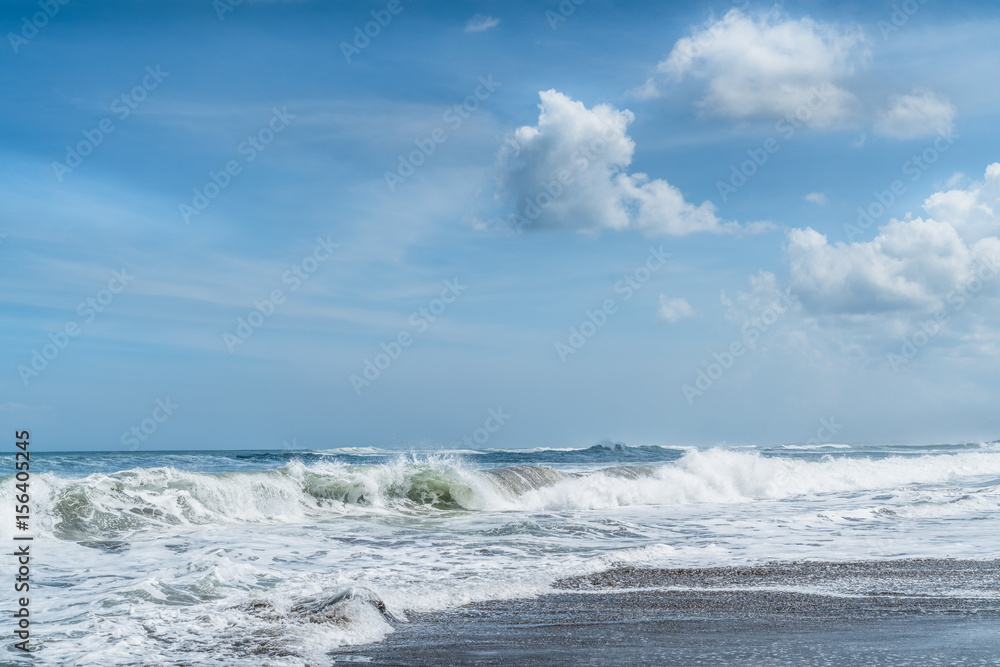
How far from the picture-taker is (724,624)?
6328 mm

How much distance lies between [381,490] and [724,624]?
41.6 ft

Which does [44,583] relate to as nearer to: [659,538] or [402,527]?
[402,527]

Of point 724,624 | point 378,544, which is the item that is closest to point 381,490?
point 378,544

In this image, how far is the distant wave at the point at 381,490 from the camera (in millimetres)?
13562

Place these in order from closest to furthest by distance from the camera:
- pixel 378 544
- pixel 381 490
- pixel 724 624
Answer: pixel 724 624 → pixel 378 544 → pixel 381 490

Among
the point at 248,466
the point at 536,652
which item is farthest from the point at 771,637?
the point at 248,466

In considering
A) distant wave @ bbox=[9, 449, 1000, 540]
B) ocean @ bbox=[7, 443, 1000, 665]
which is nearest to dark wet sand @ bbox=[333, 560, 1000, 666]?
ocean @ bbox=[7, 443, 1000, 665]

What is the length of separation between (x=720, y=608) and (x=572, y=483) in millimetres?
13225

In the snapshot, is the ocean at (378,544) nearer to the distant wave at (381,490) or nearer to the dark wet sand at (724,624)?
the distant wave at (381,490)

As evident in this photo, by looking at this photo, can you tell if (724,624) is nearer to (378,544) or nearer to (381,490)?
(378,544)

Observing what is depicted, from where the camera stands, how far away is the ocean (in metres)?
6.33

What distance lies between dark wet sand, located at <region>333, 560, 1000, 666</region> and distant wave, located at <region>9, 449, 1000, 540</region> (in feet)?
27.9

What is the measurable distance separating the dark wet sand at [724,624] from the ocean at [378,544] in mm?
181

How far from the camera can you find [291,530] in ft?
42.8
